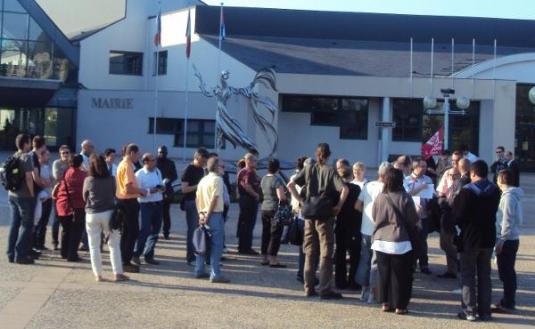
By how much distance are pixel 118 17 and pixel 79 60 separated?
5.77m

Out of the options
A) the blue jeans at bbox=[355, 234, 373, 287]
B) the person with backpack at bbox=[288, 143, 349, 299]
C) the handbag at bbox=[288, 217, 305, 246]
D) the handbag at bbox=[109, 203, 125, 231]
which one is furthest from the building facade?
the person with backpack at bbox=[288, 143, 349, 299]

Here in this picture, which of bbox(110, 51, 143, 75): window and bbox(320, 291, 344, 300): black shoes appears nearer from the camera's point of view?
bbox(320, 291, 344, 300): black shoes

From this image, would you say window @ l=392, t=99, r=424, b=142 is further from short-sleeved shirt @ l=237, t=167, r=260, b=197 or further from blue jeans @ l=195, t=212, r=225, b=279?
blue jeans @ l=195, t=212, r=225, b=279

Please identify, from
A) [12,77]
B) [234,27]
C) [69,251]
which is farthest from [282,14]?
[69,251]

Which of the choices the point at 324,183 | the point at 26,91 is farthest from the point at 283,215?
the point at 26,91

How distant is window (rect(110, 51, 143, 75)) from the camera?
46.9 metres

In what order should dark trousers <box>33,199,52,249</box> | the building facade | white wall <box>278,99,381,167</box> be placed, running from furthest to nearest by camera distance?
white wall <box>278,99,381,167</box>, the building facade, dark trousers <box>33,199,52,249</box>

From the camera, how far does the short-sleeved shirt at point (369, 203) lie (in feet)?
31.2

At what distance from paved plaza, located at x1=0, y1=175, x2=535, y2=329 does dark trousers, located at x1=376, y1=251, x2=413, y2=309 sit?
182 millimetres

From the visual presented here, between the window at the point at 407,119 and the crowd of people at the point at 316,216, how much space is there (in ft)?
91.4

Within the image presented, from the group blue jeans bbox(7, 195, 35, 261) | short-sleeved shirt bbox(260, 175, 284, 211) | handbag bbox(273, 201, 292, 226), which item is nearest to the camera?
blue jeans bbox(7, 195, 35, 261)

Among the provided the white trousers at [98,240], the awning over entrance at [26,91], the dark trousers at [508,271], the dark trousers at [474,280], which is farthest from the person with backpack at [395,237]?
the awning over entrance at [26,91]

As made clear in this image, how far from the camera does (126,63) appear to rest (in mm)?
47406

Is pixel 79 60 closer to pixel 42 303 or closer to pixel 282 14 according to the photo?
pixel 282 14
